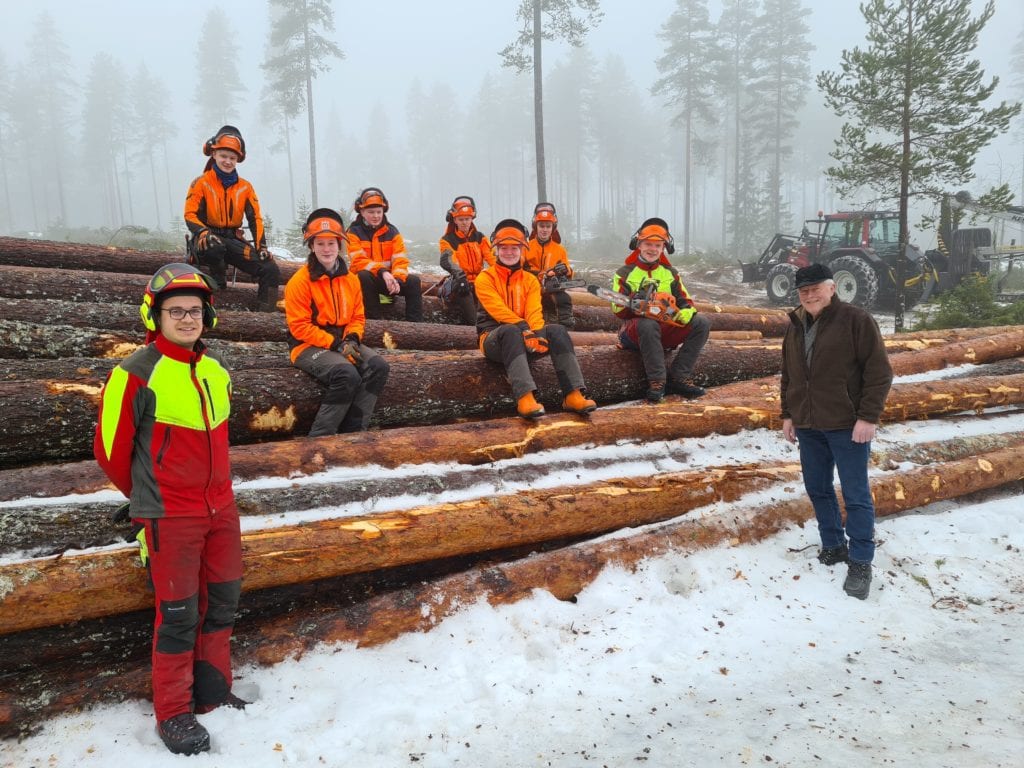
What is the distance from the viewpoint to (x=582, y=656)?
3.30 m

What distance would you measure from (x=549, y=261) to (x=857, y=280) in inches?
440

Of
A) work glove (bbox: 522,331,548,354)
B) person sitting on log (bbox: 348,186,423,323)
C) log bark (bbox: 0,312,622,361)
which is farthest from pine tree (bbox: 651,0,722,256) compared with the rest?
work glove (bbox: 522,331,548,354)

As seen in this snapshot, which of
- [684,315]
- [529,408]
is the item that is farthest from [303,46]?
[529,408]

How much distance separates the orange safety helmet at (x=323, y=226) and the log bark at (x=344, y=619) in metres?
2.99

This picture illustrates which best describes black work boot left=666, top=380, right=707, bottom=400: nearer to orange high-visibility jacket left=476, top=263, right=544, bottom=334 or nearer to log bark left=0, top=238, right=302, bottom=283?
orange high-visibility jacket left=476, top=263, right=544, bottom=334

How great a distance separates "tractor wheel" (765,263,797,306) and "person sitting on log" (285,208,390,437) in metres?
15.7

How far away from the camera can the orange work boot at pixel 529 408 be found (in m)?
5.07

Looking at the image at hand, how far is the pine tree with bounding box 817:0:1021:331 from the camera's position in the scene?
41.9 ft

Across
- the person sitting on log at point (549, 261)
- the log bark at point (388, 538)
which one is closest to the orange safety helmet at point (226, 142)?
the person sitting on log at point (549, 261)

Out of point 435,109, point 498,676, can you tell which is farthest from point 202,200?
point 435,109

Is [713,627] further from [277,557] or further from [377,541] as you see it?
[277,557]

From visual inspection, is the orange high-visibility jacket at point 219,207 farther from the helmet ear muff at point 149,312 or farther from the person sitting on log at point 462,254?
the helmet ear muff at point 149,312

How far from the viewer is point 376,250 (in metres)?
7.75

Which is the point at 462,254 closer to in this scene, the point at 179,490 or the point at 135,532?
the point at 135,532
